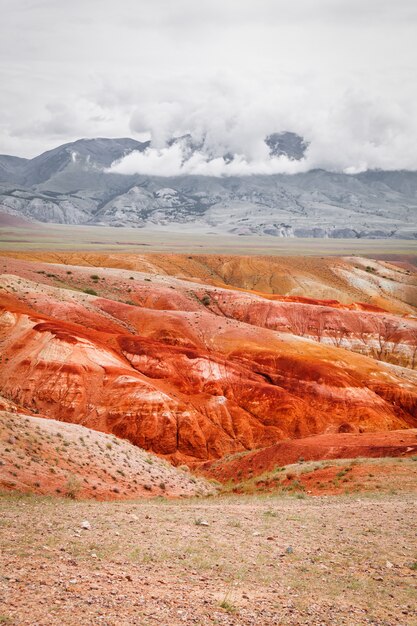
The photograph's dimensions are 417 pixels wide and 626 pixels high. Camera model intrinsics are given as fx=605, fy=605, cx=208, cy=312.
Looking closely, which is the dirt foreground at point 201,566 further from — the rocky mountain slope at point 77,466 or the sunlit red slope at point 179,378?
the sunlit red slope at point 179,378

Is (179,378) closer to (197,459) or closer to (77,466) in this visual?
(197,459)

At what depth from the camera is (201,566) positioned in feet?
47.9

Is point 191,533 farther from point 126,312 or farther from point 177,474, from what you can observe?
point 126,312

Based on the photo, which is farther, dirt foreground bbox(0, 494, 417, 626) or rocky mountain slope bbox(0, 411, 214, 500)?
rocky mountain slope bbox(0, 411, 214, 500)

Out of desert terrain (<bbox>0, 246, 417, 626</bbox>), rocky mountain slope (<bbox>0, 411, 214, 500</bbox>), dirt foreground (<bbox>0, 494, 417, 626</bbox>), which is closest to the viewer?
dirt foreground (<bbox>0, 494, 417, 626</bbox>)

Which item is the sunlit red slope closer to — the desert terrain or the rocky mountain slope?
the desert terrain

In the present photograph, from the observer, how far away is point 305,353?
67500 millimetres

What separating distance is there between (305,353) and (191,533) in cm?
5127

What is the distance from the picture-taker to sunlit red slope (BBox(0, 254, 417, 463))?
46656 mm

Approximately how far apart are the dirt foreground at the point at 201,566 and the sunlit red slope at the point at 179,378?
25.9 m

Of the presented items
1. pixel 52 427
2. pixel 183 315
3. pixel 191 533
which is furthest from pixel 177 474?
pixel 183 315

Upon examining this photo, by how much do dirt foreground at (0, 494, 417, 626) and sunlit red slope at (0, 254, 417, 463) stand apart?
25.9 m

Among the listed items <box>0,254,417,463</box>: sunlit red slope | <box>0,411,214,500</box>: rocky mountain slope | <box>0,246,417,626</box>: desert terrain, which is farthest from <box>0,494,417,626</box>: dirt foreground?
<box>0,254,417,463</box>: sunlit red slope

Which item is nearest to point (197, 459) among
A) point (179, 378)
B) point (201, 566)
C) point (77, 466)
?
point (179, 378)
